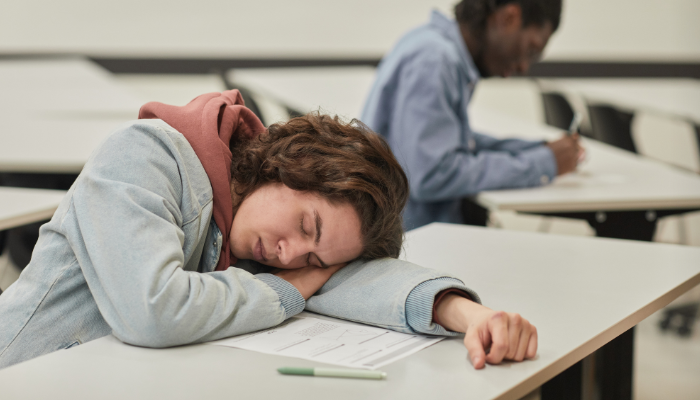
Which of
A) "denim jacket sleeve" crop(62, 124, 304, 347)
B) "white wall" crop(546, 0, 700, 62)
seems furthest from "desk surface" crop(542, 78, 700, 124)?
"denim jacket sleeve" crop(62, 124, 304, 347)

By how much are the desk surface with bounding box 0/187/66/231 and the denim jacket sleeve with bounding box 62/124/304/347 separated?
30.2 inches

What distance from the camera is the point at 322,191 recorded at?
0.95 metres

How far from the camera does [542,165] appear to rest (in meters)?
2.12

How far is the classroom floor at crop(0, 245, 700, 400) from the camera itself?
6.69 ft

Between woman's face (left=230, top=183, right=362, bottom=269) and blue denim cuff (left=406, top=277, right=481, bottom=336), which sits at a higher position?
woman's face (left=230, top=183, right=362, bottom=269)

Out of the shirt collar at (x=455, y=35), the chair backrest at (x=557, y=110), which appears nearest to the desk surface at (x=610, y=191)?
the shirt collar at (x=455, y=35)

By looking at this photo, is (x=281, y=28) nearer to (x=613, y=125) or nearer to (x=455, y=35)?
(x=613, y=125)

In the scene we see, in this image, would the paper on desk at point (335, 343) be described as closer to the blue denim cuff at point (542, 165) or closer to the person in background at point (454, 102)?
the person in background at point (454, 102)

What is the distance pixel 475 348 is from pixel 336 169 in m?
0.31

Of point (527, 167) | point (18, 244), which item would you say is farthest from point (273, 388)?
point (18, 244)

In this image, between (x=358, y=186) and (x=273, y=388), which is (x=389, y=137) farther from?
(x=273, y=388)

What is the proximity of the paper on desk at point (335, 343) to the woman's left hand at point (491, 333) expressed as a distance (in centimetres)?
4

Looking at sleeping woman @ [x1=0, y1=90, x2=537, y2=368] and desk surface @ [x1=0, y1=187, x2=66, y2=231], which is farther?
desk surface @ [x1=0, y1=187, x2=66, y2=231]

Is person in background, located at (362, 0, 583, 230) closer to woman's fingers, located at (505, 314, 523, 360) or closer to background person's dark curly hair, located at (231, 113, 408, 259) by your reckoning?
background person's dark curly hair, located at (231, 113, 408, 259)
